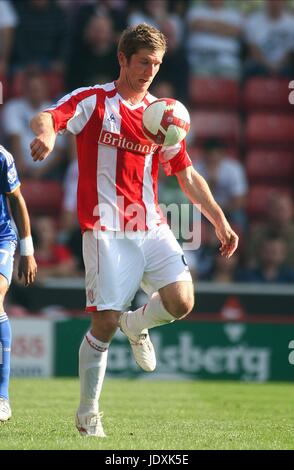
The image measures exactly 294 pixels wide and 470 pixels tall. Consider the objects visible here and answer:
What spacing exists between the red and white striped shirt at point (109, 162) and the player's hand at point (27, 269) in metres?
0.83

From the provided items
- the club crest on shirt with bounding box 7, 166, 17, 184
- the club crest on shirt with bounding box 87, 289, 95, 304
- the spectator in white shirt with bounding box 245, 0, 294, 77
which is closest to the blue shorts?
the club crest on shirt with bounding box 7, 166, 17, 184

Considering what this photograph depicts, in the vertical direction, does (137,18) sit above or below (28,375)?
above

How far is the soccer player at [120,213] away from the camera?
6.38 m

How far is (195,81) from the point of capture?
1586 centimetres

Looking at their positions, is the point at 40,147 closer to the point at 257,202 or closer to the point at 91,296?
the point at 91,296

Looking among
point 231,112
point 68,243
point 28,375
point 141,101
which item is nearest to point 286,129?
point 231,112

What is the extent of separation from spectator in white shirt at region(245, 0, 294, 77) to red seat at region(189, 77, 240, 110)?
39 centimetres

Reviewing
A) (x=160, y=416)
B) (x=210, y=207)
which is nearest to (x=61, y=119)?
(x=210, y=207)

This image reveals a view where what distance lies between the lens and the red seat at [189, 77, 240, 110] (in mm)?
15789

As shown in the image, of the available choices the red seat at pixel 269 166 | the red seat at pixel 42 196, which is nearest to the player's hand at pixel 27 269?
the red seat at pixel 42 196

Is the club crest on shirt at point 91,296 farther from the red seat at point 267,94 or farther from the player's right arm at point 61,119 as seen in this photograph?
the red seat at point 267,94
